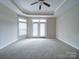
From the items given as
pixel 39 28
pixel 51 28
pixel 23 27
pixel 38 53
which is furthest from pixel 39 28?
pixel 38 53

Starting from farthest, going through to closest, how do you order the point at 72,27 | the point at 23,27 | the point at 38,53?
the point at 23,27 < the point at 72,27 < the point at 38,53

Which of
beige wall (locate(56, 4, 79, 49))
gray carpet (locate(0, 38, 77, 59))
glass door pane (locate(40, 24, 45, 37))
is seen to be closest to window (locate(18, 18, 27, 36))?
glass door pane (locate(40, 24, 45, 37))

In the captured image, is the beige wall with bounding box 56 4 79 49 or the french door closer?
the beige wall with bounding box 56 4 79 49

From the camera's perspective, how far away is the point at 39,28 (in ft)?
34.1

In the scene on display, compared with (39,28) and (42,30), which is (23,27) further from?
(42,30)

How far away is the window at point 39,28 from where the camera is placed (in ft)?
34.0

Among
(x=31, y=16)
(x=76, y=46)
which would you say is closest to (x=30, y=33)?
(x=31, y=16)

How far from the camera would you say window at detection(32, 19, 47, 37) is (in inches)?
408

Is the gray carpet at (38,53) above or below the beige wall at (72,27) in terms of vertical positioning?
below

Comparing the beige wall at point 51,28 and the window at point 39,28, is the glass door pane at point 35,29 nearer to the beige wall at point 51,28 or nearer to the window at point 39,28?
the window at point 39,28

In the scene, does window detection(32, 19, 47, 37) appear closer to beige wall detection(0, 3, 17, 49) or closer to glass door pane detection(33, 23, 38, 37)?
glass door pane detection(33, 23, 38, 37)

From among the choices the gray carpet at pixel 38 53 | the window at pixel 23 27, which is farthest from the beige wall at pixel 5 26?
the window at pixel 23 27

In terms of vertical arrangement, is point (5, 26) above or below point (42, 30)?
above

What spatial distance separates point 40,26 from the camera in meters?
10.4
